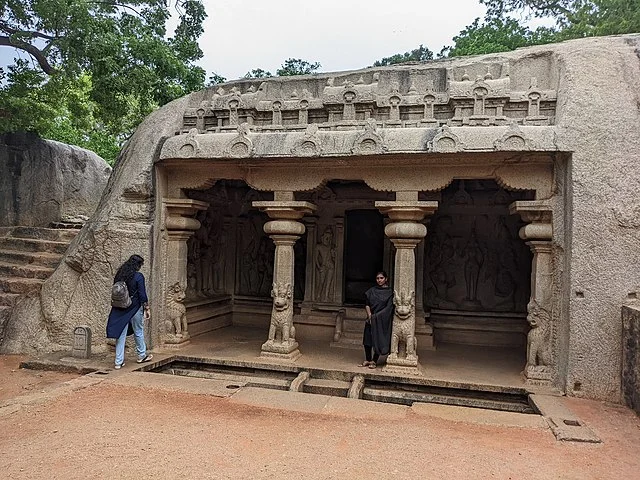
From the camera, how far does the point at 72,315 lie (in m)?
7.69

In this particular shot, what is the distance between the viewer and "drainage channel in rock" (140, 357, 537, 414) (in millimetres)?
6158

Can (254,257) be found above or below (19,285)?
above

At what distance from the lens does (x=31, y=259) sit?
9555 mm

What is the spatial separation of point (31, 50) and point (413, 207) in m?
8.57

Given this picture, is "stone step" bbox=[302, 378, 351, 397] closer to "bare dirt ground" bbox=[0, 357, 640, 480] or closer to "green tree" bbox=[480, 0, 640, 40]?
"bare dirt ground" bbox=[0, 357, 640, 480]

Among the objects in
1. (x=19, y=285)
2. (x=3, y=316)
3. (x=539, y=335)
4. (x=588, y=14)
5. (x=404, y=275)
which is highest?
(x=588, y=14)

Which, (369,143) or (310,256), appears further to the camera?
(310,256)

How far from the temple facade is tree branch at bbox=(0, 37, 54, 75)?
11.4 ft

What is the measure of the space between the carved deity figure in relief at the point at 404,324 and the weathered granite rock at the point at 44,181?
9.53 metres

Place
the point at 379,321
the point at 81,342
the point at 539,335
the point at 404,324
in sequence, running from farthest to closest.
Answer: the point at 81,342
the point at 379,321
the point at 404,324
the point at 539,335

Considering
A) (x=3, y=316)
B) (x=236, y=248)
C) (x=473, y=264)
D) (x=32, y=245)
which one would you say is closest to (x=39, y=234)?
(x=32, y=245)

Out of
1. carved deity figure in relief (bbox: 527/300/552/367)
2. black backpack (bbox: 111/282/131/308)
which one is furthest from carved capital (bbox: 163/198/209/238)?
carved deity figure in relief (bbox: 527/300/552/367)

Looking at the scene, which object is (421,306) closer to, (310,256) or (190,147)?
(310,256)

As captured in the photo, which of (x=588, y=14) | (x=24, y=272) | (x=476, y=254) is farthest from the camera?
(x=588, y=14)
